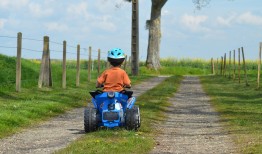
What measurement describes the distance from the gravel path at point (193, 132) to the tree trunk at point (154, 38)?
31498 mm

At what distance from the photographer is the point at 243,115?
60.7 feet

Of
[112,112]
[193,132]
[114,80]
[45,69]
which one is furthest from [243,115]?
[45,69]

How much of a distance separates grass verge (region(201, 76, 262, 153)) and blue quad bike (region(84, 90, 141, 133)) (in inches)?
80.4

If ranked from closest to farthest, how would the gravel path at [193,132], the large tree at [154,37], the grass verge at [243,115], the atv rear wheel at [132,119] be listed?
the gravel path at [193,132] < the grass verge at [243,115] < the atv rear wheel at [132,119] < the large tree at [154,37]

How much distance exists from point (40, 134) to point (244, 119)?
5.74 metres

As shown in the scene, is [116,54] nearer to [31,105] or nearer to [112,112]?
[112,112]

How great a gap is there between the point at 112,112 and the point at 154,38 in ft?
139

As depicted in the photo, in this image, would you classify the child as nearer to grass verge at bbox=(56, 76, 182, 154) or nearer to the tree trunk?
grass verge at bbox=(56, 76, 182, 154)

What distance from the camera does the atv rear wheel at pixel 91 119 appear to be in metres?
13.3

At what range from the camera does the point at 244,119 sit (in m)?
17.1

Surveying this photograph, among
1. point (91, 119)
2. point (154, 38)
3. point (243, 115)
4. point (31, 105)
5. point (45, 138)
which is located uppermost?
point (154, 38)

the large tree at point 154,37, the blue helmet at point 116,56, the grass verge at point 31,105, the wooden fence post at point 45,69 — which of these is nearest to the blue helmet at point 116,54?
the blue helmet at point 116,56

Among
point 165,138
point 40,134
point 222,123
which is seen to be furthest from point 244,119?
point 40,134

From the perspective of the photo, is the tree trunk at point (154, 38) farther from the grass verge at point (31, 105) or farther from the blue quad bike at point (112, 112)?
the blue quad bike at point (112, 112)
